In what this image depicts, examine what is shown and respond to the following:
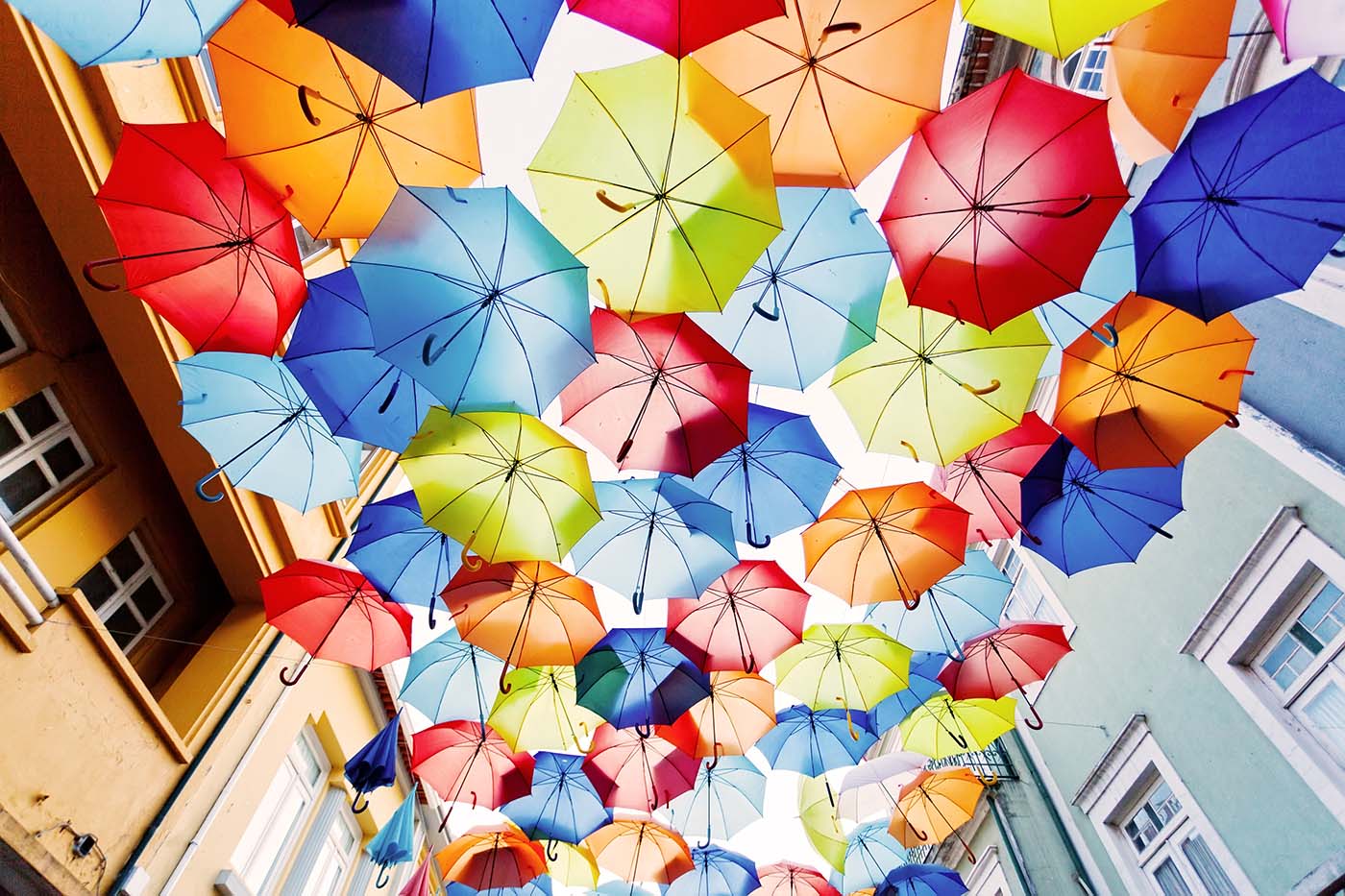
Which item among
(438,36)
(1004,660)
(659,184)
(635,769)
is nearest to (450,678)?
(635,769)

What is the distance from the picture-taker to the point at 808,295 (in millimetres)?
4863

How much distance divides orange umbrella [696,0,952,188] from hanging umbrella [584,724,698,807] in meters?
6.28

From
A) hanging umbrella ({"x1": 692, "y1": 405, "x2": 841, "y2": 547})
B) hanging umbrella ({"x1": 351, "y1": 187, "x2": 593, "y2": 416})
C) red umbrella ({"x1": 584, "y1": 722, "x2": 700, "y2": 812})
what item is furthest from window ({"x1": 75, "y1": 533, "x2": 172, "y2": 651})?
hanging umbrella ({"x1": 692, "y1": 405, "x2": 841, "y2": 547})

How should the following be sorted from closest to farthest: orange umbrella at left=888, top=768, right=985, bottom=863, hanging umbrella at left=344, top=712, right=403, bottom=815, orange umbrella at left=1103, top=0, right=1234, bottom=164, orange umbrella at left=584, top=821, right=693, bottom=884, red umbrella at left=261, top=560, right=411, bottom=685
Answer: orange umbrella at left=1103, top=0, right=1234, bottom=164
red umbrella at left=261, top=560, right=411, bottom=685
hanging umbrella at left=344, top=712, right=403, bottom=815
orange umbrella at left=584, top=821, right=693, bottom=884
orange umbrella at left=888, top=768, right=985, bottom=863

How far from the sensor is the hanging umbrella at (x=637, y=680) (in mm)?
6668

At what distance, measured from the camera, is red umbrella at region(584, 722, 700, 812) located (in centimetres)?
778

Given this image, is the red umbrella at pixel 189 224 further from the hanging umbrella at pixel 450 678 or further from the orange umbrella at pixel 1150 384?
the orange umbrella at pixel 1150 384

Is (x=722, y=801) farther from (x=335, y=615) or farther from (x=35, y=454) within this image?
(x=35, y=454)

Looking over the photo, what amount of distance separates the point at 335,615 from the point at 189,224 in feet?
11.4


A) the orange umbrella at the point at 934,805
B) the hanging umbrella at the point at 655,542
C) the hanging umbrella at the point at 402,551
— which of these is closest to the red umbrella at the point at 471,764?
the hanging umbrella at the point at 402,551

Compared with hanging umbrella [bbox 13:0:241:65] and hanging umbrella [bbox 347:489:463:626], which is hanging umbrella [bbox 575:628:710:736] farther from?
hanging umbrella [bbox 13:0:241:65]

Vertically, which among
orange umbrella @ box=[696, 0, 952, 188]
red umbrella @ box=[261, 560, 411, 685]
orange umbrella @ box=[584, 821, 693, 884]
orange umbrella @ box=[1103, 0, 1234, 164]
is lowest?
orange umbrella @ box=[584, 821, 693, 884]

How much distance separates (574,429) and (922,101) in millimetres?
3100

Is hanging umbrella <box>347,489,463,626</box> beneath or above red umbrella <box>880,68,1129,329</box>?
beneath
